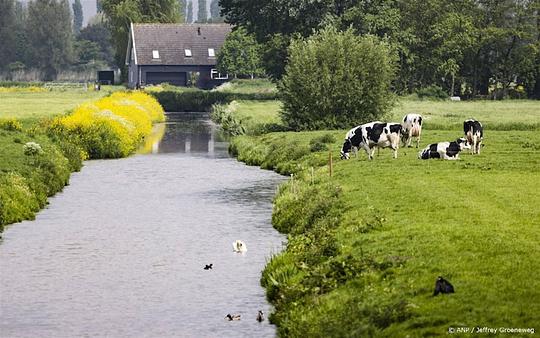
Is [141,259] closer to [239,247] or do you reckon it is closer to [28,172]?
[239,247]

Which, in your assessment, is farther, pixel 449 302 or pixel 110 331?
pixel 110 331

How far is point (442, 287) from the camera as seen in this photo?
18484 millimetres

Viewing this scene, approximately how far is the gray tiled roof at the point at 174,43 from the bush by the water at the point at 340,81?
88.4m

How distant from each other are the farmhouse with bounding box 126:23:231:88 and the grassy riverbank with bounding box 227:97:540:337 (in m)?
111

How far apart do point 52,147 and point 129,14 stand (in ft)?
334

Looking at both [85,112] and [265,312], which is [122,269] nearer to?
[265,312]

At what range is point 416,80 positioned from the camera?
377ft

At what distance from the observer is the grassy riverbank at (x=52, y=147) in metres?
36.5

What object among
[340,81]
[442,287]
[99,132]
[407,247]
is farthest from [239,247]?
[340,81]

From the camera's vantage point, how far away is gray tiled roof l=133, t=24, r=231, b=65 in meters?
151

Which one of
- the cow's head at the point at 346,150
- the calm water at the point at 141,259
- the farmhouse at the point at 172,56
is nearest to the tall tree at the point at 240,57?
the farmhouse at the point at 172,56

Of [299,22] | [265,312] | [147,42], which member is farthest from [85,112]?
[147,42]

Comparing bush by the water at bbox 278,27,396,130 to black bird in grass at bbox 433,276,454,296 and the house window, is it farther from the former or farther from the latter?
the house window

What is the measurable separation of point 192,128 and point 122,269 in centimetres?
5848
